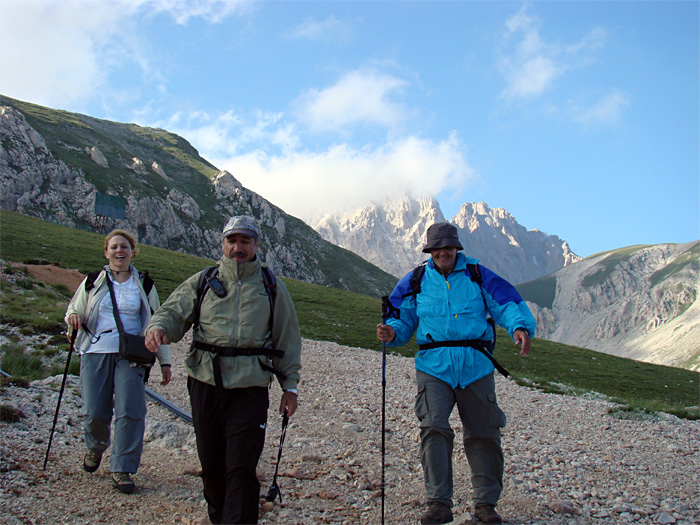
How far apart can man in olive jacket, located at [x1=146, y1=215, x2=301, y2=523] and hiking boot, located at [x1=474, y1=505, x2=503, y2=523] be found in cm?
252

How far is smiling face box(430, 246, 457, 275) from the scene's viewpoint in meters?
6.07

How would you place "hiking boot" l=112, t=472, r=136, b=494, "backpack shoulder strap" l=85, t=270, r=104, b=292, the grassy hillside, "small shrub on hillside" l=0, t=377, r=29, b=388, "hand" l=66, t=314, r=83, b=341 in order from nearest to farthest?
"hiking boot" l=112, t=472, r=136, b=494 < "hand" l=66, t=314, r=83, b=341 < "backpack shoulder strap" l=85, t=270, r=104, b=292 < "small shrub on hillside" l=0, t=377, r=29, b=388 < the grassy hillside

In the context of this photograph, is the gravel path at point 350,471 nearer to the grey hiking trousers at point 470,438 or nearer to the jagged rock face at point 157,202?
the grey hiking trousers at point 470,438

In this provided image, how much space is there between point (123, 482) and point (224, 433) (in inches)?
86.3

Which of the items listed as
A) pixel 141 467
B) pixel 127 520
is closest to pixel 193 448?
Answer: pixel 141 467

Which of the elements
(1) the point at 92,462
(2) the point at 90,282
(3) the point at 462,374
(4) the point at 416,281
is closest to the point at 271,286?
(4) the point at 416,281

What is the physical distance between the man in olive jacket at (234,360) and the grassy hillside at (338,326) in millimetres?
8971

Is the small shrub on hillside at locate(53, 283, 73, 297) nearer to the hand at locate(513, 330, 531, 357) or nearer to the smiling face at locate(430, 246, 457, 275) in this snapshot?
the smiling face at locate(430, 246, 457, 275)

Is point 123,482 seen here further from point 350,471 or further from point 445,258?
point 445,258

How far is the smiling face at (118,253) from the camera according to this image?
678 cm

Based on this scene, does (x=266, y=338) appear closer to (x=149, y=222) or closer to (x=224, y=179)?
(x=149, y=222)

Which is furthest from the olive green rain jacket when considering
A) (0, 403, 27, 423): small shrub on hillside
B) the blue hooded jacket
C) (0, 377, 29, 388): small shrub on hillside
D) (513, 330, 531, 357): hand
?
(0, 377, 29, 388): small shrub on hillside

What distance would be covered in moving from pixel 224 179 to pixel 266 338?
16466cm

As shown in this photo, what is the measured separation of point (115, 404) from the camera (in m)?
6.28
